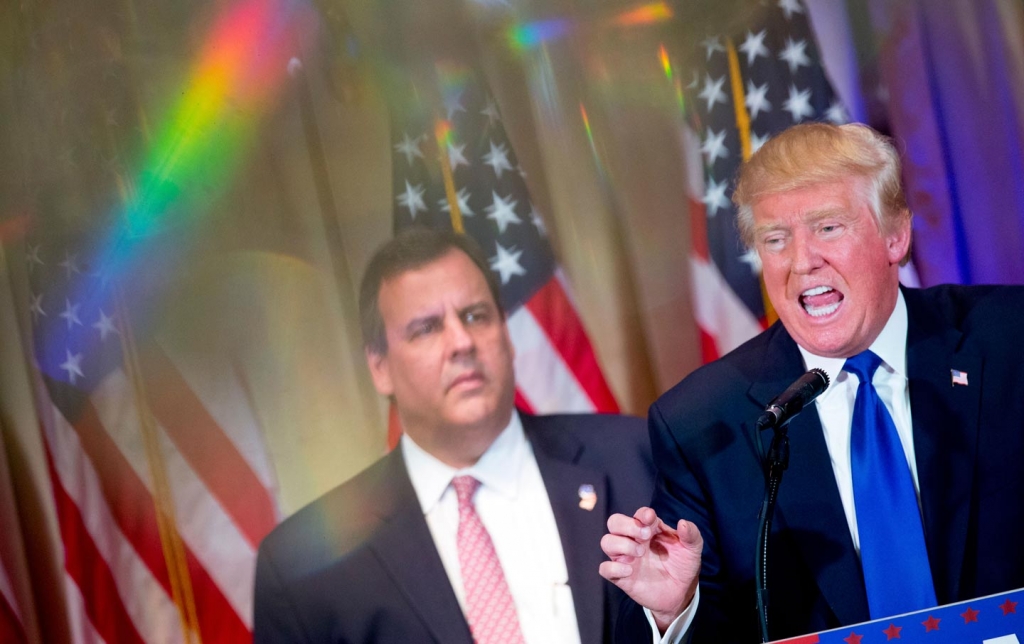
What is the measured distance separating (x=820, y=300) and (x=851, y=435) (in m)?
0.37

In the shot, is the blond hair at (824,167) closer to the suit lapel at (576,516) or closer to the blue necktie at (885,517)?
the blue necktie at (885,517)

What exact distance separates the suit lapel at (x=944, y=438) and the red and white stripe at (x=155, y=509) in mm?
1785

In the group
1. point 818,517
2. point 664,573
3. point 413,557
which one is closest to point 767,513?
point 664,573

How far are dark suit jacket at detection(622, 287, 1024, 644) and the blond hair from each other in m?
0.28

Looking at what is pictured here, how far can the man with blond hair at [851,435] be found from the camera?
246cm

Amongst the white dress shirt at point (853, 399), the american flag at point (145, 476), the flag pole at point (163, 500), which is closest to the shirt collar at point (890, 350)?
the white dress shirt at point (853, 399)

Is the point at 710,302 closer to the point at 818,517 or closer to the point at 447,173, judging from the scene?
the point at 818,517

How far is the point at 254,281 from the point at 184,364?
0.32 metres

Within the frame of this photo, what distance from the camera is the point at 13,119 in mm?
2979

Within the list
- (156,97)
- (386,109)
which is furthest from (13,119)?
(386,109)

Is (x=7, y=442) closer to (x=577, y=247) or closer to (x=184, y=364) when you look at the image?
(x=184, y=364)

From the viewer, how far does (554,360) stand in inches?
111

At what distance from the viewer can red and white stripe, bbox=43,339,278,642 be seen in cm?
277

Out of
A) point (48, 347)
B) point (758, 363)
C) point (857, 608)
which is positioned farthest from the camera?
point (48, 347)
